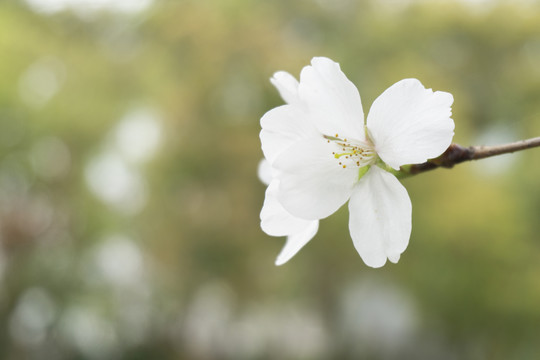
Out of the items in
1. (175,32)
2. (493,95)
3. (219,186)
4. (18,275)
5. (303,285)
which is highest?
(175,32)

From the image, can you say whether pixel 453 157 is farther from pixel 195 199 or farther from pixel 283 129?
pixel 195 199

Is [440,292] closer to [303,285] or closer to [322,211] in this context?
[303,285]

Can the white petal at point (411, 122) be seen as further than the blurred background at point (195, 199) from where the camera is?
No

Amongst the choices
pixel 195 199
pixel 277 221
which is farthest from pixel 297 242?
pixel 195 199

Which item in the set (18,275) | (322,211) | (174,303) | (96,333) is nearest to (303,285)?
(174,303)

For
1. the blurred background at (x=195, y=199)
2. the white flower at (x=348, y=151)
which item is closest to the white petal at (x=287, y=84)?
the white flower at (x=348, y=151)

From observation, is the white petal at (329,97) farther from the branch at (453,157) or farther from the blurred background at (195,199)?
the blurred background at (195,199)
